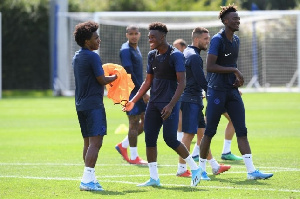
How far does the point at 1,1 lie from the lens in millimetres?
48094

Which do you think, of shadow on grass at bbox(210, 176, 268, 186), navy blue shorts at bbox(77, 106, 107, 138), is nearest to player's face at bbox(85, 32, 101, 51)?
navy blue shorts at bbox(77, 106, 107, 138)

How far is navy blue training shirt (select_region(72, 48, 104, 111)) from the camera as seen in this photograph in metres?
10.8

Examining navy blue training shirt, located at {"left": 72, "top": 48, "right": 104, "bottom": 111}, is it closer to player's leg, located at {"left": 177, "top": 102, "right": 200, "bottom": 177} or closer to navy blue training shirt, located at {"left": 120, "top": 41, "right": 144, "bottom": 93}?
player's leg, located at {"left": 177, "top": 102, "right": 200, "bottom": 177}

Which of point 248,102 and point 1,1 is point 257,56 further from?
point 1,1

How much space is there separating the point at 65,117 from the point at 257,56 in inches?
713

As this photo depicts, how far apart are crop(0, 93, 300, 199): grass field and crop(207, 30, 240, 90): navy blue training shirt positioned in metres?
1.42

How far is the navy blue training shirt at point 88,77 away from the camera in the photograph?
1078cm

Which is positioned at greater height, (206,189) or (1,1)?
(1,1)

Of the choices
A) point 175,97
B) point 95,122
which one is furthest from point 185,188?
point 95,122

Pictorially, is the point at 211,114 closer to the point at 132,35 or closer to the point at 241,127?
the point at 241,127

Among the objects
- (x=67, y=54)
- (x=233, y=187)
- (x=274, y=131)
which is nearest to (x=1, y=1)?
(x=67, y=54)

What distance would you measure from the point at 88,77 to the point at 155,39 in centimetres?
107

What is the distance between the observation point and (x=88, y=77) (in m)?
10.8

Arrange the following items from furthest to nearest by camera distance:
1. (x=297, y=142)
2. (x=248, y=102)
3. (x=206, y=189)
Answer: (x=248, y=102) → (x=297, y=142) → (x=206, y=189)
